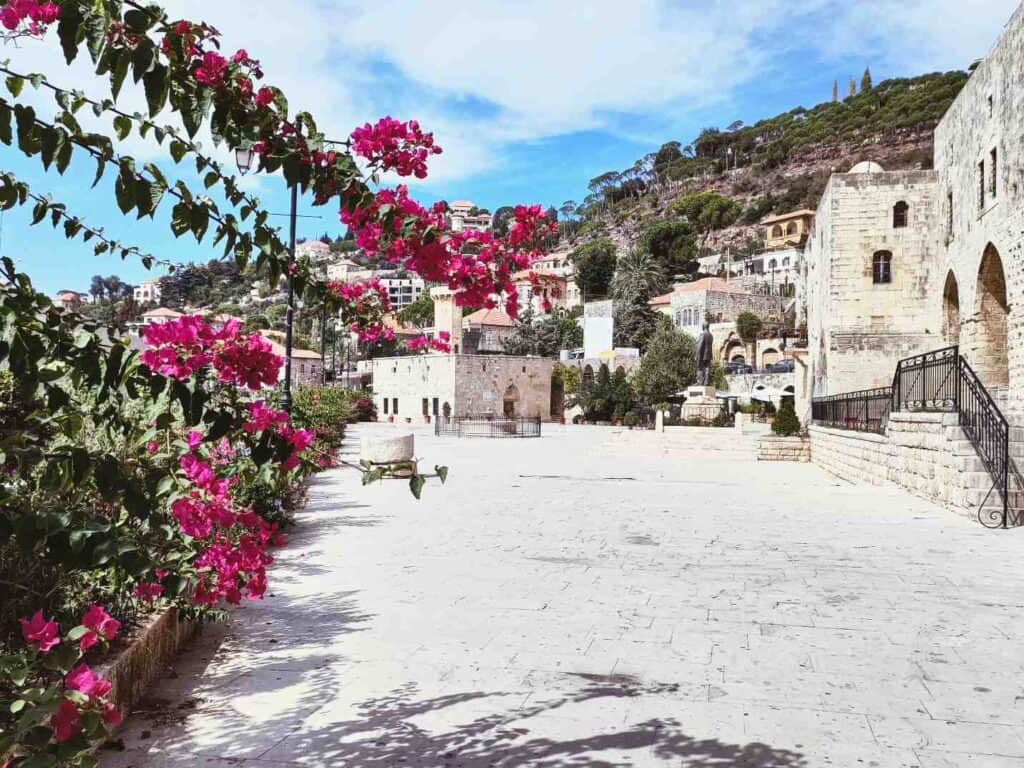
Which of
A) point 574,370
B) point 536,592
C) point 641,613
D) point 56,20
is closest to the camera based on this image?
point 56,20

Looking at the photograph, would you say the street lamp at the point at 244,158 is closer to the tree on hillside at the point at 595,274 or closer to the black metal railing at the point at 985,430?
the black metal railing at the point at 985,430

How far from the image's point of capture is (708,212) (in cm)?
11525

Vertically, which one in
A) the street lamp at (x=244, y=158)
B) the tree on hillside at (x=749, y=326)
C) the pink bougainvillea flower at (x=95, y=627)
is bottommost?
the pink bougainvillea flower at (x=95, y=627)

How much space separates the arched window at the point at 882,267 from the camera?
2342 centimetres

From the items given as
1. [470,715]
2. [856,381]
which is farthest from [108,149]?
[856,381]

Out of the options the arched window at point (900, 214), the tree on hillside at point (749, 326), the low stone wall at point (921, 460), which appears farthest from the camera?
the tree on hillside at point (749, 326)

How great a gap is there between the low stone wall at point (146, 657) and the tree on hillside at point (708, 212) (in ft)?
360

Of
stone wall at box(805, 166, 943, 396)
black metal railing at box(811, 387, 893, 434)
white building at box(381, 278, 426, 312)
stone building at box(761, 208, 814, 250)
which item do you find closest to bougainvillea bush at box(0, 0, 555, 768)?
black metal railing at box(811, 387, 893, 434)

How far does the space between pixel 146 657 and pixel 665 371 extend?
49239 millimetres

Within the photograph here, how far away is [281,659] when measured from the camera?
476cm

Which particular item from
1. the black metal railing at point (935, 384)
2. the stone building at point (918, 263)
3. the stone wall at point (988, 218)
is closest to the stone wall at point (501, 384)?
the stone building at point (918, 263)

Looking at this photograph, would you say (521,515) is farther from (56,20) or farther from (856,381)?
(856,381)

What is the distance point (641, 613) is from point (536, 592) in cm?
94

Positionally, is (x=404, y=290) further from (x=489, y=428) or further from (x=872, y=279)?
(x=872, y=279)
